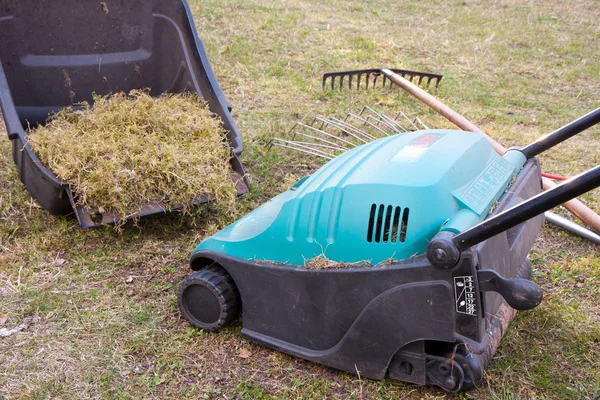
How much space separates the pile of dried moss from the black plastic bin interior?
8.0 inches

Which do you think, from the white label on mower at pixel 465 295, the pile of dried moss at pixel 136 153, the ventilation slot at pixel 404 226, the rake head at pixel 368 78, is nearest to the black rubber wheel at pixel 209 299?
the pile of dried moss at pixel 136 153

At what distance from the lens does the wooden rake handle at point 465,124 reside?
10.4 ft

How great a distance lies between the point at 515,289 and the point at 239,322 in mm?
1255

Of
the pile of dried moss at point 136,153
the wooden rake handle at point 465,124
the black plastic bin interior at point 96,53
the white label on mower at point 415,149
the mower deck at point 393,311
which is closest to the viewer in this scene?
the mower deck at point 393,311

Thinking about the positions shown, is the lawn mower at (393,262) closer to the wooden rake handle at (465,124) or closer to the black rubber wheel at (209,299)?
the black rubber wheel at (209,299)

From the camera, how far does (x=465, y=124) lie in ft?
13.6

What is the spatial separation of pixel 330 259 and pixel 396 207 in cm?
31

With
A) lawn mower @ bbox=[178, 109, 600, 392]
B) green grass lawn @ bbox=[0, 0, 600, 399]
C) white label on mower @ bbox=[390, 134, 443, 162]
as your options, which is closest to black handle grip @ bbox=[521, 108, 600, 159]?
lawn mower @ bbox=[178, 109, 600, 392]

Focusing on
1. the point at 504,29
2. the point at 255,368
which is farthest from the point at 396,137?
the point at 504,29

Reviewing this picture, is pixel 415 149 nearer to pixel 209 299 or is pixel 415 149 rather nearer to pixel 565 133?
pixel 565 133

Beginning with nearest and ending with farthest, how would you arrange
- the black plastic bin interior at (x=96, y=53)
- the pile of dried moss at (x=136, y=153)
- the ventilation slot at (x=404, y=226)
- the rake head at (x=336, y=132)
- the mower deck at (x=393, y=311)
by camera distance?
1. the mower deck at (x=393, y=311)
2. the ventilation slot at (x=404, y=226)
3. the pile of dried moss at (x=136, y=153)
4. the black plastic bin interior at (x=96, y=53)
5. the rake head at (x=336, y=132)

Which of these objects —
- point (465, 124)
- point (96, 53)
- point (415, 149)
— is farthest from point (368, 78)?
point (415, 149)

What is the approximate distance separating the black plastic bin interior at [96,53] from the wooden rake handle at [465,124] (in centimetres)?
168

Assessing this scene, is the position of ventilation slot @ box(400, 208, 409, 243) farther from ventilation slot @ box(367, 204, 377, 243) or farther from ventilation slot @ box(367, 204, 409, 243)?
ventilation slot @ box(367, 204, 377, 243)
